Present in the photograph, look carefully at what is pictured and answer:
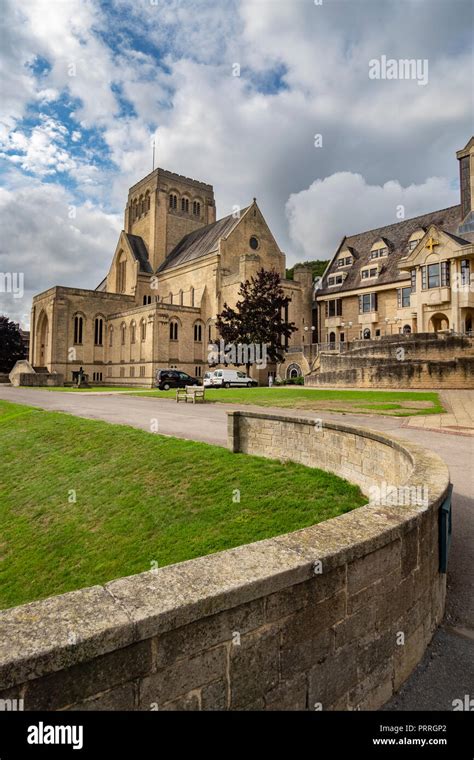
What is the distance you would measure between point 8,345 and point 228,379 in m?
A: 47.0

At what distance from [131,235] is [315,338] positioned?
3680cm

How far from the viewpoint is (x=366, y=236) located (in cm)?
5516

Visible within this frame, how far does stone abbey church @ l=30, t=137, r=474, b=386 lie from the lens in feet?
131

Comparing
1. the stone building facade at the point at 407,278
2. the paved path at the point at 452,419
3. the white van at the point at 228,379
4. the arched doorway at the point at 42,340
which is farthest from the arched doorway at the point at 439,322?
the arched doorway at the point at 42,340

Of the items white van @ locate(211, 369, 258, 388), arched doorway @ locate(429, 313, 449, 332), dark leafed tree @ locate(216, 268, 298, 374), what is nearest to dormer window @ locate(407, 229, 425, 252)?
arched doorway @ locate(429, 313, 449, 332)

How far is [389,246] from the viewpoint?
49.8 m

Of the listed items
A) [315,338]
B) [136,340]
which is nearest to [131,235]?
[136,340]

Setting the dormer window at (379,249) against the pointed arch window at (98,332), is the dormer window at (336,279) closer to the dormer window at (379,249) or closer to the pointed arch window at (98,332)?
the dormer window at (379,249)

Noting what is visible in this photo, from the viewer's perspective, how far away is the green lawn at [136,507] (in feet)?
23.6

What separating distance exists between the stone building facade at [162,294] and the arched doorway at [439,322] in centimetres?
1636

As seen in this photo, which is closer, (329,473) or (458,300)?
(329,473)

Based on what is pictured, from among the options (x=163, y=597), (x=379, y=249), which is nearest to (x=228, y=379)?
(x=379, y=249)

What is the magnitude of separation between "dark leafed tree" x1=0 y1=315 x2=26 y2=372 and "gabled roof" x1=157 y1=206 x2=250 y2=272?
26.5 meters
